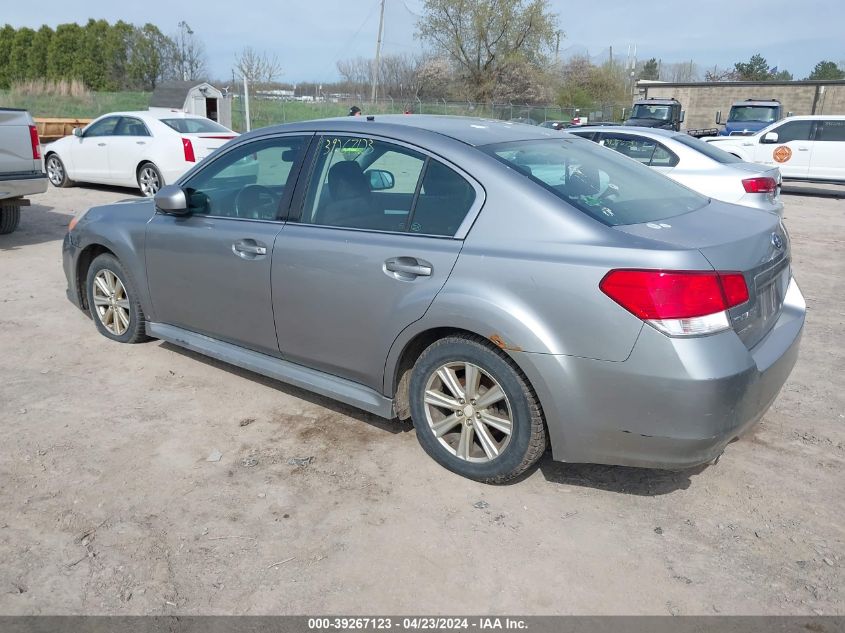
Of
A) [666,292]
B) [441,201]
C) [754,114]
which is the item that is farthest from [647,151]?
[754,114]

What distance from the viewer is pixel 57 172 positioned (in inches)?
559

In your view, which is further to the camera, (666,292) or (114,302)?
(114,302)

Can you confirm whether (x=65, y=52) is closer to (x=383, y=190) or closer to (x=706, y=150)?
(x=706, y=150)

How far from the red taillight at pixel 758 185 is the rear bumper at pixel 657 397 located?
20.6 feet

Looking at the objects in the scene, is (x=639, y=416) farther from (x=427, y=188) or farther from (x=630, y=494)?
(x=427, y=188)

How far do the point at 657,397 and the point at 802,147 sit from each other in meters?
16.8

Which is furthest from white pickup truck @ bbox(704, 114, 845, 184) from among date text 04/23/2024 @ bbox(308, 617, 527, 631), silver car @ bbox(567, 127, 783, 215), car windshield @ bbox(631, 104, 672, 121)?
date text 04/23/2024 @ bbox(308, 617, 527, 631)

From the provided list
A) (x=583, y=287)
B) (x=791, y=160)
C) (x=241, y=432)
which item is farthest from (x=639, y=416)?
(x=791, y=160)

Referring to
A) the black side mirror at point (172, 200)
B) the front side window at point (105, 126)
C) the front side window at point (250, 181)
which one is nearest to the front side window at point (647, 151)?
the front side window at point (250, 181)

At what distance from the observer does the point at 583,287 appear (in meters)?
2.92

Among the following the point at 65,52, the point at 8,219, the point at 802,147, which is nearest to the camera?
the point at 8,219

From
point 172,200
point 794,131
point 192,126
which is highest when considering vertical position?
point 794,131

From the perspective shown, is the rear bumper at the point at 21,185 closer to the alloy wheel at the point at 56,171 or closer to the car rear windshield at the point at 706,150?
the alloy wheel at the point at 56,171

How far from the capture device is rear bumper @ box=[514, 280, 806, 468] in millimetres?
2801
